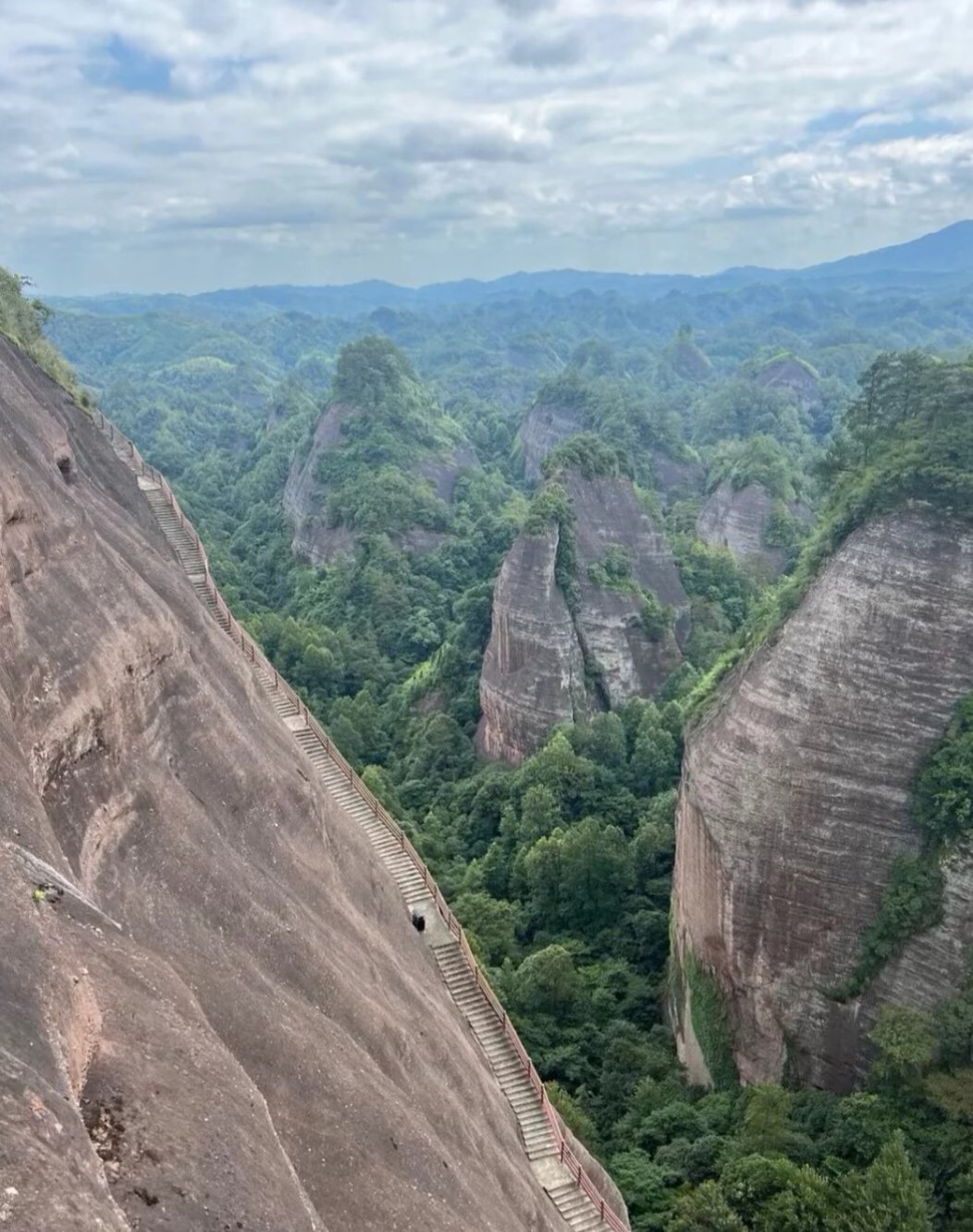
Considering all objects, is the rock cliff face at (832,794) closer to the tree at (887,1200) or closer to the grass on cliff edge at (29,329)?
the tree at (887,1200)

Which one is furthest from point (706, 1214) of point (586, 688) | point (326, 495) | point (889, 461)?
point (326, 495)

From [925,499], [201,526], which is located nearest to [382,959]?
[925,499]

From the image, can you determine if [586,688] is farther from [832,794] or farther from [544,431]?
[544,431]

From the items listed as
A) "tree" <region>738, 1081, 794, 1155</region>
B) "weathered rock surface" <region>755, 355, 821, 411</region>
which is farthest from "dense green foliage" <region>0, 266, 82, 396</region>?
"weathered rock surface" <region>755, 355, 821, 411</region>

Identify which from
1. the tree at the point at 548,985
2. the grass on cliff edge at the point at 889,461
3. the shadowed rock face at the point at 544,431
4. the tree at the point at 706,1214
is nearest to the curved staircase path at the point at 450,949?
the tree at the point at 706,1214

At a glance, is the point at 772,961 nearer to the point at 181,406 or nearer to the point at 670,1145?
the point at 670,1145
